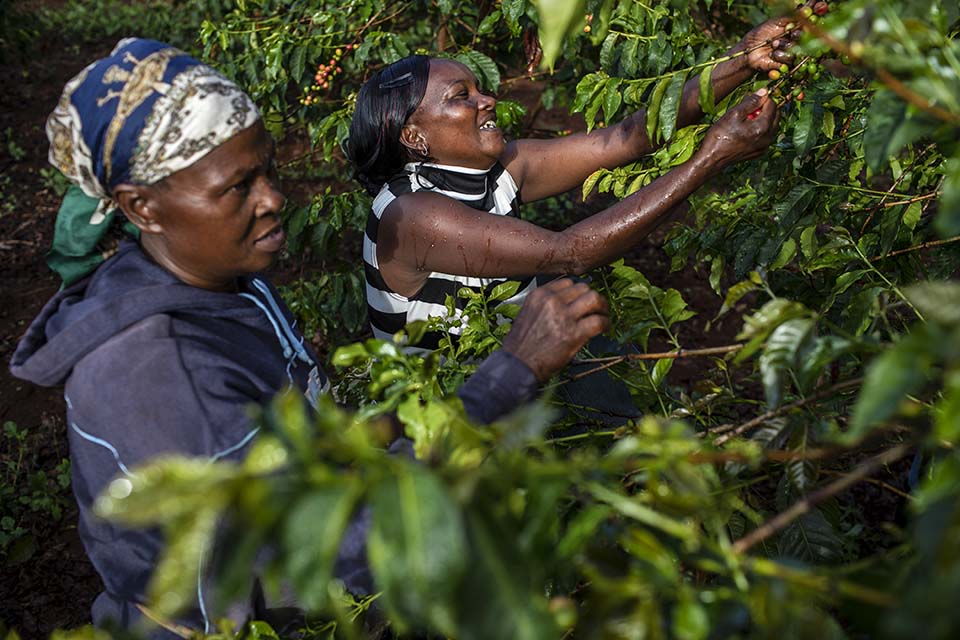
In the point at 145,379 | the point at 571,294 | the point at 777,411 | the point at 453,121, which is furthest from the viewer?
the point at 453,121

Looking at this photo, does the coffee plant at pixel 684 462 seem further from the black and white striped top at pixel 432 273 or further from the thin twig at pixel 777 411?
the black and white striped top at pixel 432 273

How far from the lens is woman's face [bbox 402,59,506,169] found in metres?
2.56

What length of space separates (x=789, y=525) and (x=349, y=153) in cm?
177

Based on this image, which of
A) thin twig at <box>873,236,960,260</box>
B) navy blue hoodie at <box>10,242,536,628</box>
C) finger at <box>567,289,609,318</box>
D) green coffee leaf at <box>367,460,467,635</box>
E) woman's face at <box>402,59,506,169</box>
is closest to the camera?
green coffee leaf at <box>367,460,467,635</box>

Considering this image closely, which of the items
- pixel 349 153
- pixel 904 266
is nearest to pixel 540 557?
pixel 904 266

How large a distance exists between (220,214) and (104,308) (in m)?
0.27

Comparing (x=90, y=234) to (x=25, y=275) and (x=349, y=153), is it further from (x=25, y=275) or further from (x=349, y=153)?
(x=25, y=275)

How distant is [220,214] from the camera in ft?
5.41

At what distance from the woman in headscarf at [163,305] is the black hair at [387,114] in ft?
2.93

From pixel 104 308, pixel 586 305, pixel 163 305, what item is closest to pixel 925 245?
pixel 586 305

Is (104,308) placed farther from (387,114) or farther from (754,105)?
(754,105)

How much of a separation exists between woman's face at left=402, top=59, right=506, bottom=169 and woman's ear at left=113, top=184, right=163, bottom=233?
109cm

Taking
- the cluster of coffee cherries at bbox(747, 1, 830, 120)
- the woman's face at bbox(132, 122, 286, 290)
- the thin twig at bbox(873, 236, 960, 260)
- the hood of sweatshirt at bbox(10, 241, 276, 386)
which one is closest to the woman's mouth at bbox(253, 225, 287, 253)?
the woman's face at bbox(132, 122, 286, 290)

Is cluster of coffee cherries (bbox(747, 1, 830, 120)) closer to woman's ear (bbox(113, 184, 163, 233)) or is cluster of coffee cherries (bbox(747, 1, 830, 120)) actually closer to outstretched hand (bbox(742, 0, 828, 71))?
outstretched hand (bbox(742, 0, 828, 71))
